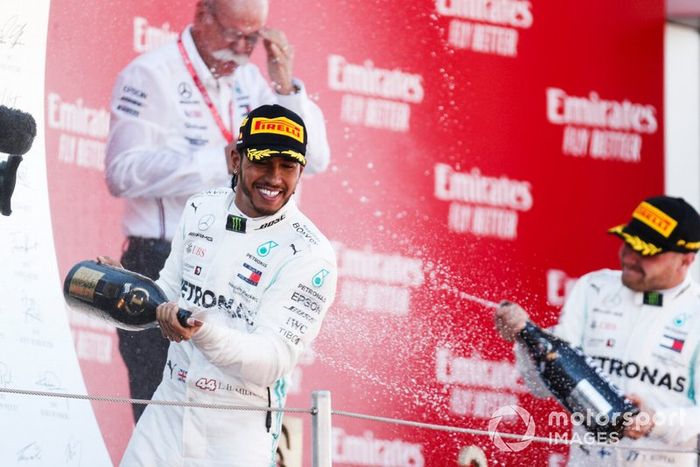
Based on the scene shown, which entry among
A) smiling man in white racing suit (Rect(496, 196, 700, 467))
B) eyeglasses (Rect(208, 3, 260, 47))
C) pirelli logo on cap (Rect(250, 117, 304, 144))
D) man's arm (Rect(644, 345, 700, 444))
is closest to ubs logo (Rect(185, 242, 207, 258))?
pirelli logo on cap (Rect(250, 117, 304, 144))

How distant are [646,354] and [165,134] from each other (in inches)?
77.5

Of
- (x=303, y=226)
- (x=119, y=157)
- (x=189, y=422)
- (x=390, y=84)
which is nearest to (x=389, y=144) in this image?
(x=390, y=84)

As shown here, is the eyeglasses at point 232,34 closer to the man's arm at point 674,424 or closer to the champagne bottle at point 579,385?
the champagne bottle at point 579,385

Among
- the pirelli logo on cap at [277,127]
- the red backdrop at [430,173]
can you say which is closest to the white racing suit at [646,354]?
the red backdrop at [430,173]

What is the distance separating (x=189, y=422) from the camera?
3.79m

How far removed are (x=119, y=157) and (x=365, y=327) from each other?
4.07 ft

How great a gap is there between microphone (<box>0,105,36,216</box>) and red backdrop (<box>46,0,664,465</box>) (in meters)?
0.08

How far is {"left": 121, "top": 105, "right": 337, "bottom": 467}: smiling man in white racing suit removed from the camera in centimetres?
377

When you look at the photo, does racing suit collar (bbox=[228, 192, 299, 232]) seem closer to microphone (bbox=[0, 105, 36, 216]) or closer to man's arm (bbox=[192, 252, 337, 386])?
man's arm (bbox=[192, 252, 337, 386])

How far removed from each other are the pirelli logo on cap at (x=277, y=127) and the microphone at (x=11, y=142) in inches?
48.3

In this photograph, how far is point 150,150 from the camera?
16.2 ft

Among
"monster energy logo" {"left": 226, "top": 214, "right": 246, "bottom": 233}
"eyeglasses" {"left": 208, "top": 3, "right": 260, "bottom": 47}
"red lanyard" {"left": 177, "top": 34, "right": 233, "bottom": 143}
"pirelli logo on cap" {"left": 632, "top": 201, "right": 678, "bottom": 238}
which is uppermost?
"eyeglasses" {"left": 208, "top": 3, "right": 260, "bottom": 47}

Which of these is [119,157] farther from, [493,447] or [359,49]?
[493,447]

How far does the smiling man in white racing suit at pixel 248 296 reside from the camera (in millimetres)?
3773
